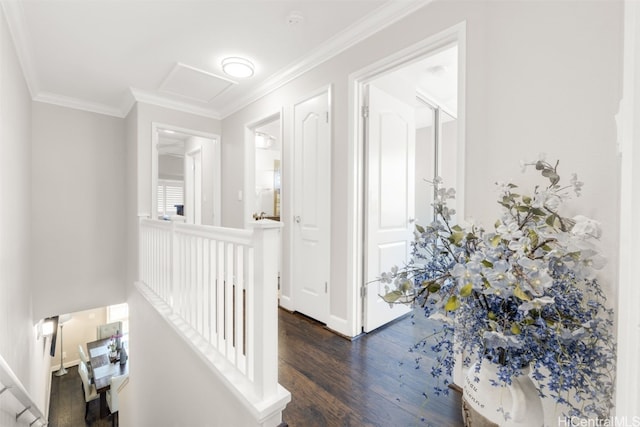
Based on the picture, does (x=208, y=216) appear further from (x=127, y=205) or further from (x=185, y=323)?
(x=185, y=323)

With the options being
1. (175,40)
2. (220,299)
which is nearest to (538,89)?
(220,299)

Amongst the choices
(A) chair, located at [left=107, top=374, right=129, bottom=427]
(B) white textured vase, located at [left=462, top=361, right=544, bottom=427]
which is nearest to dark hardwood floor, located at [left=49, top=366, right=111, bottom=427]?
(A) chair, located at [left=107, top=374, right=129, bottom=427]

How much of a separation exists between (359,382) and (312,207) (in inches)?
56.9

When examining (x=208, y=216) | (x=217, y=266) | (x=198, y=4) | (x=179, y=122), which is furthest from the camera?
(x=208, y=216)

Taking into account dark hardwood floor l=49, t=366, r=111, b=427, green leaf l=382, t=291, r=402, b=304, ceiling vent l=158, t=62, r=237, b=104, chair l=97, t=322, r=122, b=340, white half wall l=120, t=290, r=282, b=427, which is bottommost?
dark hardwood floor l=49, t=366, r=111, b=427

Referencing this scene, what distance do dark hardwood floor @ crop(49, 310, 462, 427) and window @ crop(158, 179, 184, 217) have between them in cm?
618

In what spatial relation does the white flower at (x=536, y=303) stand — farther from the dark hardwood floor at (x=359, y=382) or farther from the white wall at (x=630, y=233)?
the dark hardwood floor at (x=359, y=382)

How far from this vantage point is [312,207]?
2.59 metres

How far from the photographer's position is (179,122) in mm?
3635

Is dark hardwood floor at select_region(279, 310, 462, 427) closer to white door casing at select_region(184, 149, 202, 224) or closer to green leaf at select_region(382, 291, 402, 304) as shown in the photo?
green leaf at select_region(382, 291, 402, 304)

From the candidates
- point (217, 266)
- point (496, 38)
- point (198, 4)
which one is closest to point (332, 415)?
point (217, 266)

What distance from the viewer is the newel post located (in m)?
1.22

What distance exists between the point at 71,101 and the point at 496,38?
4576 millimetres

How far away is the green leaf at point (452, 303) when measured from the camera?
0.76 metres
